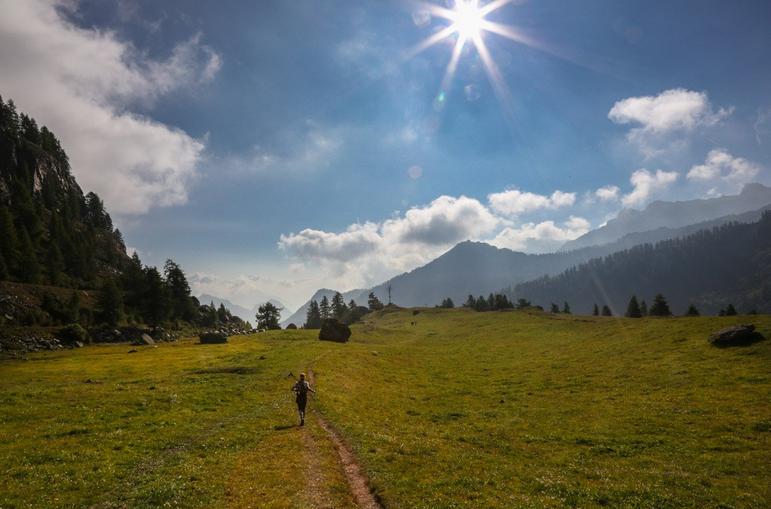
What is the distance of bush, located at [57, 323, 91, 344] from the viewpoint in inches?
3506

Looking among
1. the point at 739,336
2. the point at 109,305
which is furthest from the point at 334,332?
the point at 109,305

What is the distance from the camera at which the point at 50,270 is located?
127062mm

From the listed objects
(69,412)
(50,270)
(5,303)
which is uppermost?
(50,270)

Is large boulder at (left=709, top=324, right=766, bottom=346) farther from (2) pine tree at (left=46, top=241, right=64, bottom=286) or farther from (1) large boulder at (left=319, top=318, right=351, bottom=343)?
(2) pine tree at (left=46, top=241, right=64, bottom=286)

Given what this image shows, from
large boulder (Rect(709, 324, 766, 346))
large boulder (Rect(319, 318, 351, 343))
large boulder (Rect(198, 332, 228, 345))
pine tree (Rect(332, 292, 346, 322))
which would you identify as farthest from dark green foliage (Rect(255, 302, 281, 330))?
large boulder (Rect(709, 324, 766, 346))

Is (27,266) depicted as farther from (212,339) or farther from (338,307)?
(338,307)

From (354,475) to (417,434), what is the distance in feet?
29.0

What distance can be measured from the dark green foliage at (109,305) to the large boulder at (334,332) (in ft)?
267

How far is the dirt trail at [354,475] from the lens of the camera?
15031mm

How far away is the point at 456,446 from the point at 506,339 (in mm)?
61145

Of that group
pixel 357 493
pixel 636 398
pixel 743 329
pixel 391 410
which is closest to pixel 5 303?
pixel 391 410

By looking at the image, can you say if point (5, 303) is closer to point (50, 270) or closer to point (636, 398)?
point (50, 270)

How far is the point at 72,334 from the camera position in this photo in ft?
295

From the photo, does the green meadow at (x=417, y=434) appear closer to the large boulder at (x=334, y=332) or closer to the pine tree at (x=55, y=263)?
the large boulder at (x=334, y=332)
